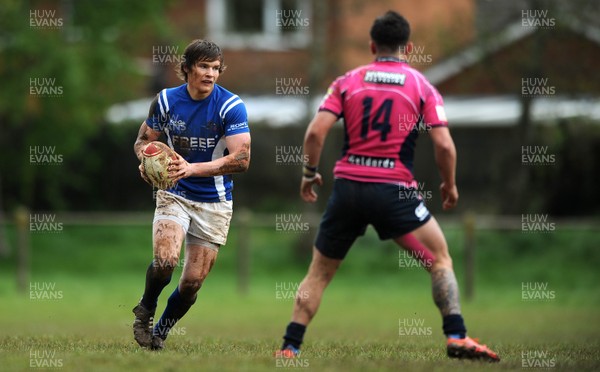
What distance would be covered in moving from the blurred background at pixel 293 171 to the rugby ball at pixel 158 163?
8165mm

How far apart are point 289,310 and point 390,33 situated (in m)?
9.80

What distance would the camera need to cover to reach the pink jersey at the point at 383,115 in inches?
294

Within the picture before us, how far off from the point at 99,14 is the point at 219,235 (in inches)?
584

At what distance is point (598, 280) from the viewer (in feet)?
64.5

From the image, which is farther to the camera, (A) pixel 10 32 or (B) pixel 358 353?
(A) pixel 10 32

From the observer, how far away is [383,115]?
7457 millimetres

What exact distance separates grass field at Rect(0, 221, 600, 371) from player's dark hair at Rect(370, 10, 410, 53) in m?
2.33

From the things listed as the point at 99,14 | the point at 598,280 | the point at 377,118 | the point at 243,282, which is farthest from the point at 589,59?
the point at 377,118

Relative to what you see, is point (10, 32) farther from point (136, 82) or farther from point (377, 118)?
point (377, 118)
